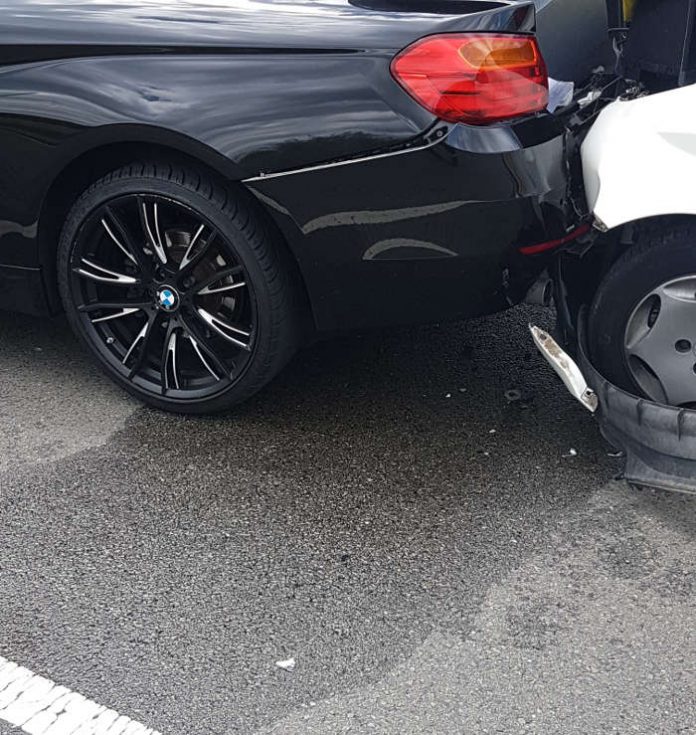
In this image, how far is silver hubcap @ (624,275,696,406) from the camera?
2.87 meters

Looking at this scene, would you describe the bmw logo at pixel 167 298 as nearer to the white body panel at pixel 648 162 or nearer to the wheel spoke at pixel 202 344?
the wheel spoke at pixel 202 344

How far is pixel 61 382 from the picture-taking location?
377 cm

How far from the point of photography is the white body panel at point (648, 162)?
276 cm

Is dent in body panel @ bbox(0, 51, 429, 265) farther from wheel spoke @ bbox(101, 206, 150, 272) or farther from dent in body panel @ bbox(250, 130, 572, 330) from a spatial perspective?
wheel spoke @ bbox(101, 206, 150, 272)

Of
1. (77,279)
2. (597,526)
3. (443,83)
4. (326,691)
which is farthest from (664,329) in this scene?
(77,279)

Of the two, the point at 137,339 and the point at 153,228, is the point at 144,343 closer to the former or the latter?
the point at 137,339

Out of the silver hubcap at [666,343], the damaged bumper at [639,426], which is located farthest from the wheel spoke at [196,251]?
the silver hubcap at [666,343]

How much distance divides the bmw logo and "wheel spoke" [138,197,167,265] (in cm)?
9

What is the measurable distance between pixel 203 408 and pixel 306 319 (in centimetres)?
51

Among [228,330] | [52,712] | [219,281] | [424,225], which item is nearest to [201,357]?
[228,330]

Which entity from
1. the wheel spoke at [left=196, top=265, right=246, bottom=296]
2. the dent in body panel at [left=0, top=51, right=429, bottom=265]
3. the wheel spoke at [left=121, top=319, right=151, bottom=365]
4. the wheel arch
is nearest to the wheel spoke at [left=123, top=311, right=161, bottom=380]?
the wheel spoke at [left=121, top=319, right=151, bottom=365]

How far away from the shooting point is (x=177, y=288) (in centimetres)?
333

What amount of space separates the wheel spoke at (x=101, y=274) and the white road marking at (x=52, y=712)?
142 centimetres

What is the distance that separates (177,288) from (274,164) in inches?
24.8
